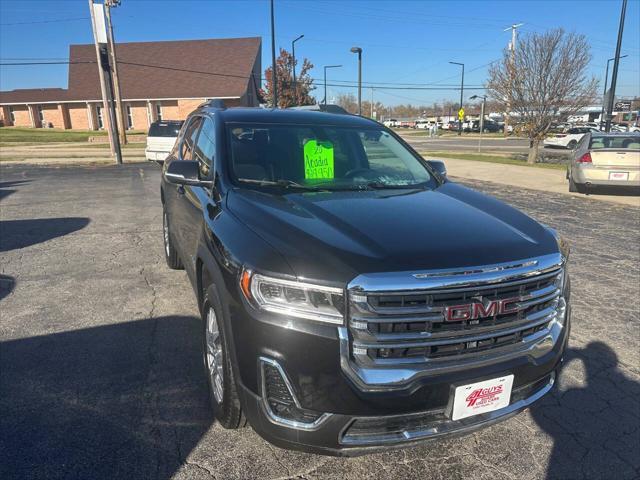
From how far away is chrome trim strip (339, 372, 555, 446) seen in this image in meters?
2.04

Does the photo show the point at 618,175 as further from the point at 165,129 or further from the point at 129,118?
the point at 129,118

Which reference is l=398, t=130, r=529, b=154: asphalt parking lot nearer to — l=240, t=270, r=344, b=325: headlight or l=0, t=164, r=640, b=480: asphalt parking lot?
l=0, t=164, r=640, b=480: asphalt parking lot

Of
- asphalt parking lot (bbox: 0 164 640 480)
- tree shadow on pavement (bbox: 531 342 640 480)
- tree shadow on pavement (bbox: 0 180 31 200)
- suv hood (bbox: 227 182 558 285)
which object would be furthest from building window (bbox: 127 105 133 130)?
tree shadow on pavement (bbox: 531 342 640 480)

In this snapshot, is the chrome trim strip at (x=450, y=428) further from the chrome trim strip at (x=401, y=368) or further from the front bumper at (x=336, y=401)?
the chrome trim strip at (x=401, y=368)

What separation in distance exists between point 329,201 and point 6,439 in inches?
88.0

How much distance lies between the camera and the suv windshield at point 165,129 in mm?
17031

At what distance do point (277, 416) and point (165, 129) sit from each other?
16.8m

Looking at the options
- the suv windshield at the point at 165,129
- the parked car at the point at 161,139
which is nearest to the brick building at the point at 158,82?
the suv windshield at the point at 165,129

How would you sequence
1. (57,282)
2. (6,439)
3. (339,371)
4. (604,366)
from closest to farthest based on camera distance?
(339,371), (6,439), (604,366), (57,282)

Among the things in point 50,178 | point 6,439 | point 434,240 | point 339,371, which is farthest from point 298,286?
point 50,178

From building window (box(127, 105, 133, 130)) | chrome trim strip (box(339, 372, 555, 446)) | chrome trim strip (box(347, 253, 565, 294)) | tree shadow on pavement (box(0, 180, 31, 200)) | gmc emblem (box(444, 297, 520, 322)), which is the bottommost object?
tree shadow on pavement (box(0, 180, 31, 200))

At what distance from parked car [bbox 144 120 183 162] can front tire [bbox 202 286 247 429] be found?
14.7 m

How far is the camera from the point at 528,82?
2005cm

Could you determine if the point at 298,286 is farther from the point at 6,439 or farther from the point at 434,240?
the point at 6,439
